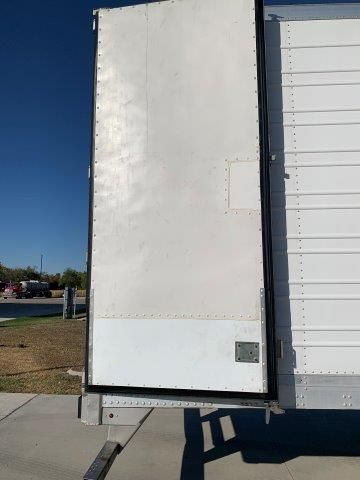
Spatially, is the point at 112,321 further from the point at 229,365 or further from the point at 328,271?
the point at 328,271

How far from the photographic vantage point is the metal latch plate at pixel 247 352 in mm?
2494

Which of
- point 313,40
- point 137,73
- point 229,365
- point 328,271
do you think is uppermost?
point 313,40

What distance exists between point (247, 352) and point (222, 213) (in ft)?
2.64

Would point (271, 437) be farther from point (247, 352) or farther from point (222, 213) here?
point (222, 213)

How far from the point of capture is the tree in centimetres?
6431

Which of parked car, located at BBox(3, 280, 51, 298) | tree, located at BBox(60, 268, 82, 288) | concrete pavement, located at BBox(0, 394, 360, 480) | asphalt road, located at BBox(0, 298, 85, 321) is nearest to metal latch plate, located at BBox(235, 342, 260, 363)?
concrete pavement, located at BBox(0, 394, 360, 480)

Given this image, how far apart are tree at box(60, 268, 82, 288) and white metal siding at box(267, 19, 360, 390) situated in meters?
62.4

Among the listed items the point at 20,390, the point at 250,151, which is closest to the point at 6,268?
the point at 20,390

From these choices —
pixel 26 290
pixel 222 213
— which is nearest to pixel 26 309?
pixel 26 290

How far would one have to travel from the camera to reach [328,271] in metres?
2.62

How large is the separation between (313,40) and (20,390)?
18.8 feet

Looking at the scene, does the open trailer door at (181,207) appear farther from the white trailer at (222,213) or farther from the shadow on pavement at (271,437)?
the shadow on pavement at (271,437)

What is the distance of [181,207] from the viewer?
8.71ft

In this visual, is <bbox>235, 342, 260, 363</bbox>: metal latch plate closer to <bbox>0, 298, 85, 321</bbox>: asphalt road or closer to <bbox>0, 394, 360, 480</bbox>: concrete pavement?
<bbox>0, 394, 360, 480</bbox>: concrete pavement
